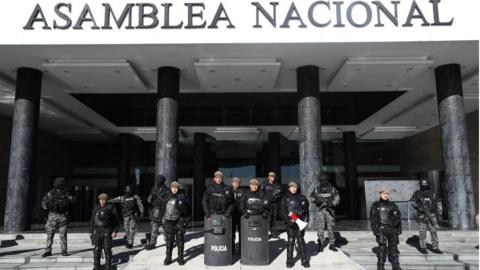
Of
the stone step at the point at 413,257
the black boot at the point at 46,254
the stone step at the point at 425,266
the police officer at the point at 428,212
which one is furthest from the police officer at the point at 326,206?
the black boot at the point at 46,254

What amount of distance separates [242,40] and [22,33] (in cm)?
622

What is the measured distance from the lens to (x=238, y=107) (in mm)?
19344

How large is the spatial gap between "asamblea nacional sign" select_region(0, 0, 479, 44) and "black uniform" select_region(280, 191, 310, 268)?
5.11 metres

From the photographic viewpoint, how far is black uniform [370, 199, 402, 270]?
7.75 meters

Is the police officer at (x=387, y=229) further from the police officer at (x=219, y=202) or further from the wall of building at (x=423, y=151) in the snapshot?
the wall of building at (x=423, y=151)

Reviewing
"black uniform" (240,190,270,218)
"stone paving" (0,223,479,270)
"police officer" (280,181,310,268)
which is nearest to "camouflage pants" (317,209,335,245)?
"stone paving" (0,223,479,270)

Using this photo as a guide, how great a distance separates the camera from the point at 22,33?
37.2 ft

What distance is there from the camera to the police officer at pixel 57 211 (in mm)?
9250

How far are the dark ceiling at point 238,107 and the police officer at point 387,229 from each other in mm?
9750

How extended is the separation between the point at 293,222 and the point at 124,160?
1721 cm

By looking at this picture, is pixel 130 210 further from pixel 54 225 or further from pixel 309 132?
→ pixel 309 132

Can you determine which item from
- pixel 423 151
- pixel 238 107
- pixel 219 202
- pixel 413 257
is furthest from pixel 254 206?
pixel 423 151

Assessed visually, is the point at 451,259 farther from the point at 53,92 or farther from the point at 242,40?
the point at 53,92

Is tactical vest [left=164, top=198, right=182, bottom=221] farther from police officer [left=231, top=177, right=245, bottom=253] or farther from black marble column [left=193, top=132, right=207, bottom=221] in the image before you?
black marble column [left=193, top=132, right=207, bottom=221]
